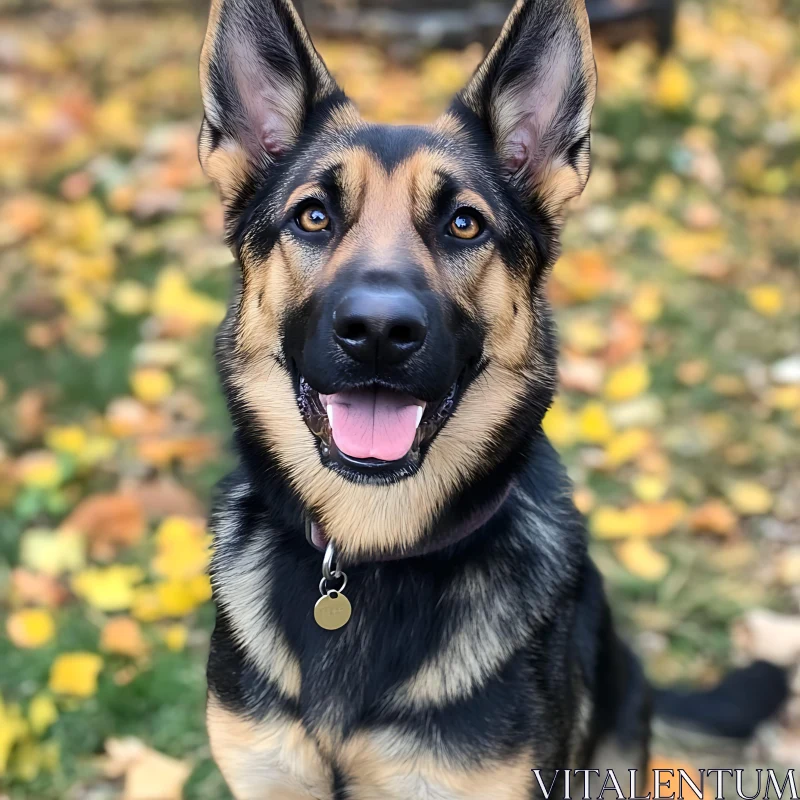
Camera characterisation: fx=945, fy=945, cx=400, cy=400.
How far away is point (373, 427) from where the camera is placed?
2594 mm

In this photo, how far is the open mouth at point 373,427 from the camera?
100 inches

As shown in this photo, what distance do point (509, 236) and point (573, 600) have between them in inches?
45.3

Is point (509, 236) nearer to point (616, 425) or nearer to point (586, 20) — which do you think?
point (586, 20)

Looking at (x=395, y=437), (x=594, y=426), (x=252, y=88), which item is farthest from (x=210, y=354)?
(x=395, y=437)

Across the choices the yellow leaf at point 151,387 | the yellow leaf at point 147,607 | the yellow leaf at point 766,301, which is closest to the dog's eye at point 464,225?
the yellow leaf at point 147,607

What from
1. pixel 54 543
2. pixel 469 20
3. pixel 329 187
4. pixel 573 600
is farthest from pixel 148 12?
pixel 573 600

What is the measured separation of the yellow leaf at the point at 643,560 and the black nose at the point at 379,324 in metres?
2.37

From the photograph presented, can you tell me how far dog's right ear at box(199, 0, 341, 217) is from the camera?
2.78m

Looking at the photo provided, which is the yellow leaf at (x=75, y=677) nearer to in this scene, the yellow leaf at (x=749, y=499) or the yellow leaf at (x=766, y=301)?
the yellow leaf at (x=749, y=499)

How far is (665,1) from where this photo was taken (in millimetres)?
7879

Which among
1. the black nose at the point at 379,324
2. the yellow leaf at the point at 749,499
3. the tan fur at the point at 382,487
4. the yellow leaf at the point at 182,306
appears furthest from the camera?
the yellow leaf at the point at 182,306

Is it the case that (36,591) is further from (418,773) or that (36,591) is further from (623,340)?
(623,340)

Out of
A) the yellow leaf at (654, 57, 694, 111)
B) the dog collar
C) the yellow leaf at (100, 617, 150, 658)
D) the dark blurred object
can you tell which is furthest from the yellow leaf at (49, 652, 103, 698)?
the yellow leaf at (654, 57, 694, 111)

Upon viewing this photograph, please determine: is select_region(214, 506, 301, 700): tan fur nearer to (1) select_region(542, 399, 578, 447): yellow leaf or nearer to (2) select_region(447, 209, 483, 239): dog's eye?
(2) select_region(447, 209, 483, 239): dog's eye
